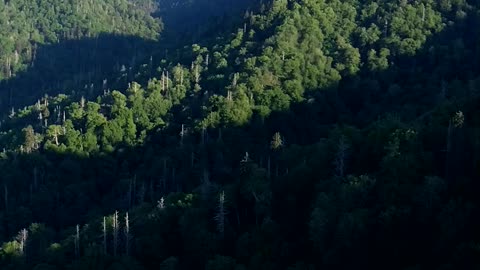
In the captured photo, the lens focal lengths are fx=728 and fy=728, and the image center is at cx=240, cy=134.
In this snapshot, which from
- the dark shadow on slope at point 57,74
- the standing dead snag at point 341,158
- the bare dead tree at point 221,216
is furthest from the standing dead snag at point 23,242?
the dark shadow on slope at point 57,74

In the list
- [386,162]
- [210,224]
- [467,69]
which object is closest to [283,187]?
[210,224]

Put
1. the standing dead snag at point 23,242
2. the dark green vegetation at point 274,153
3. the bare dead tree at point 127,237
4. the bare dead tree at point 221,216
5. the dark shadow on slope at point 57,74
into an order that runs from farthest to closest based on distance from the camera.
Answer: the dark shadow on slope at point 57,74
the standing dead snag at point 23,242
the bare dead tree at point 127,237
the bare dead tree at point 221,216
the dark green vegetation at point 274,153

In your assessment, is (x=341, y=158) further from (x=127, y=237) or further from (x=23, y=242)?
(x=23, y=242)

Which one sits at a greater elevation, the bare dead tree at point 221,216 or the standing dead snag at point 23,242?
the bare dead tree at point 221,216

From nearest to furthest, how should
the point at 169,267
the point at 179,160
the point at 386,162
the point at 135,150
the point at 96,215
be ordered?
the point at 386,162 → the point at 169,267 → the point at 96,215 → the point at 179,160 → the point at 135,150

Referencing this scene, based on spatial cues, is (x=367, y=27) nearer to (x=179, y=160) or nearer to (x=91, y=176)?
(x=179, y=160)

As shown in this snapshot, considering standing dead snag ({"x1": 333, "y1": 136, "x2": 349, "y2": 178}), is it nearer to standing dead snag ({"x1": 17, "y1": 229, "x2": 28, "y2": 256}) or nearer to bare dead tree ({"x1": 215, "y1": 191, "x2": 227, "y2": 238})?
bare dead tree ({"x1": 215, "y1": 191, "x2": 227, "y2": 238})

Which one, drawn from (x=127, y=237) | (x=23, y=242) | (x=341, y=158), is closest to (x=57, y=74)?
(x=23, y=242)

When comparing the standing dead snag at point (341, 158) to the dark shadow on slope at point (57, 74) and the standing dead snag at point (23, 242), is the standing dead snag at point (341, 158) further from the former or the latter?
the dark shadow on slope at point (57, 74)
